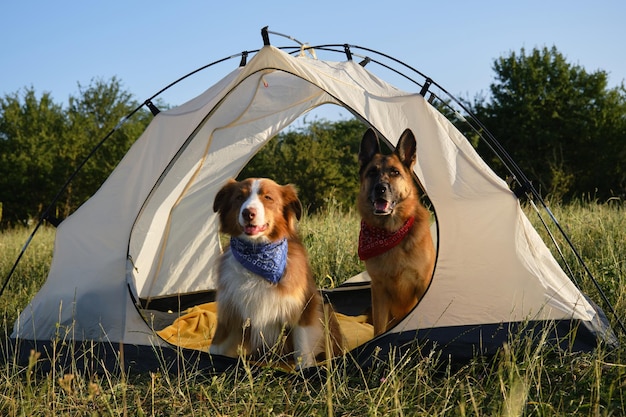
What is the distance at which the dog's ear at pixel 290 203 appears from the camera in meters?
3.81

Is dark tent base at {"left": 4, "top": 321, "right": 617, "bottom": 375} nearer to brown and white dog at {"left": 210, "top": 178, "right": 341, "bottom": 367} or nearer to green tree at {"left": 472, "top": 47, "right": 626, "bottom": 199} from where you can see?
brown and white dog at {"left": 210, "top": 178, "right": 341, "bottom": 367}

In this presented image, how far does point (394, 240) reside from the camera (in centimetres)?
403

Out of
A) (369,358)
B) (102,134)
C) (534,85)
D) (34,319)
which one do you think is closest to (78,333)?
(34,319)

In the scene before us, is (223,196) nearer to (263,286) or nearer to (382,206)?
(263,286)

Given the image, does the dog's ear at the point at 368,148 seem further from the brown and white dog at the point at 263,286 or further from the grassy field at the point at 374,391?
the grassy field at the point at 374,391

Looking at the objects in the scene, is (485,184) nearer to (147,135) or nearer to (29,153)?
(147,135)

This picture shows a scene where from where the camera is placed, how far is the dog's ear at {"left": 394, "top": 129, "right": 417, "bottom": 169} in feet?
12.2

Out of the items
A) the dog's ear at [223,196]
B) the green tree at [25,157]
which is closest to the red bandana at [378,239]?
the dog's ear at [223,196]

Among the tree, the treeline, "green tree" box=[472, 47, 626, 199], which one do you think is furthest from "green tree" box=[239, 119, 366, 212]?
the tree

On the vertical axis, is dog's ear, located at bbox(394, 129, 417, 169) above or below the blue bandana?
above

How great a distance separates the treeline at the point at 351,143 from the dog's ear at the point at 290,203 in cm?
1224

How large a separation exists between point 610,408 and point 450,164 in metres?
1.65

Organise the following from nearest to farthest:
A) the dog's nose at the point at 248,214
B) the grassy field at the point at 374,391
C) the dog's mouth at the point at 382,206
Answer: the grassy field at the point at 374,391 < the dog's nose at the point at 248,214 < the dog's mouth at the point at 382,206

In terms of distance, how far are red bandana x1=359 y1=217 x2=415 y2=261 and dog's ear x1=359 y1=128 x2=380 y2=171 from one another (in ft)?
1.77
